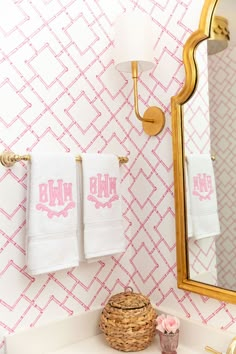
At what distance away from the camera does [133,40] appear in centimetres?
152

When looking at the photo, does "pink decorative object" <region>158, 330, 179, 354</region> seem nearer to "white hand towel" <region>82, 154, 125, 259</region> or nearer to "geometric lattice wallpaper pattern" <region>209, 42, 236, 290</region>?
"geometric lattice wallpaper pattern" <region>209, 42, 236, 290</region>

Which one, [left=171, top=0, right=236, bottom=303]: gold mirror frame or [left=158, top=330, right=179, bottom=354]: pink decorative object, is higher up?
[left=171, top=0, right=236, bottom=303]: gold mirror frame

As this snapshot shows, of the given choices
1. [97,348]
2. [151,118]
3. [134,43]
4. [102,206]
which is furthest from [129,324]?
[134,43]

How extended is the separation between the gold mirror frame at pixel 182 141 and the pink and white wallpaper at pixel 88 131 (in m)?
0.06

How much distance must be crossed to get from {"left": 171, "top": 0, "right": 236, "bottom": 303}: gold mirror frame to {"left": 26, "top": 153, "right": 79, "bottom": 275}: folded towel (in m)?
0.40

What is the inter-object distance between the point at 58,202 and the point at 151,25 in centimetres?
86

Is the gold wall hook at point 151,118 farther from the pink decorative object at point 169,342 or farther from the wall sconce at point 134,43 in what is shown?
the pink decorative object at point 169,342

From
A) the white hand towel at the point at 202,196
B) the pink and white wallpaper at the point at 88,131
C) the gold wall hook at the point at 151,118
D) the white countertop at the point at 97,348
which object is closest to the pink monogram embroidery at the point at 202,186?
the white hand towel at the point at 202,196

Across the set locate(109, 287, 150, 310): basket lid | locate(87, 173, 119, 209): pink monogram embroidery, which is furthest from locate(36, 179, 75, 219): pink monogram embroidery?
locate(109, 287, 150, 310): basket lid

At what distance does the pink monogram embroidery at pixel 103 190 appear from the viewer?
61.2 inches

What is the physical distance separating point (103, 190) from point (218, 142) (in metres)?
0.49

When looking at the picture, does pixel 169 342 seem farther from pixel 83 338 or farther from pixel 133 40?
pixel 133 40

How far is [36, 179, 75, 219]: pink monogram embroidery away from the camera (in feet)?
4.57

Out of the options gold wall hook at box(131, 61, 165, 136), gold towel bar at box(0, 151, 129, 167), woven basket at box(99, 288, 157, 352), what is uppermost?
gold towel bar at box(0, 151, 129, 167)
